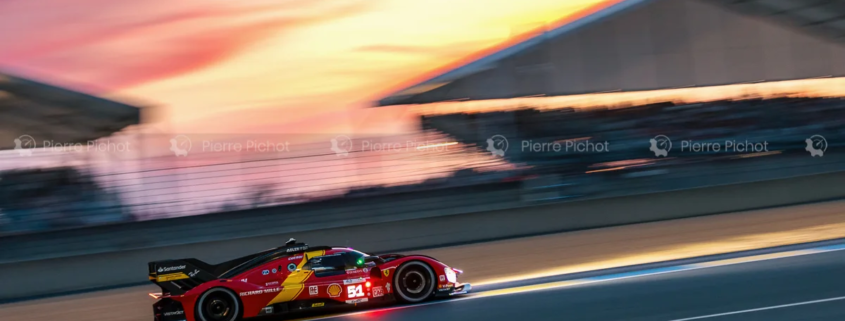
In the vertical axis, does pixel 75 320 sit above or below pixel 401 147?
below

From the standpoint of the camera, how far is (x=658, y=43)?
64.1ft

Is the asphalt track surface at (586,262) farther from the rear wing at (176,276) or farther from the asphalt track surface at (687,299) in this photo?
the rear wing at (176,276)

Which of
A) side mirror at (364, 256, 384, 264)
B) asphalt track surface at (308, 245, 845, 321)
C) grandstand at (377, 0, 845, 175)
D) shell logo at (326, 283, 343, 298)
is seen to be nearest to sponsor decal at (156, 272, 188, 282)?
shell logo at (326, 283, 343, 298)

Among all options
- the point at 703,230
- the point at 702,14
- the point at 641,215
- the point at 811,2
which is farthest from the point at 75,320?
the point at 811,2

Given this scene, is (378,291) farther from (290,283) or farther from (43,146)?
(43,146)

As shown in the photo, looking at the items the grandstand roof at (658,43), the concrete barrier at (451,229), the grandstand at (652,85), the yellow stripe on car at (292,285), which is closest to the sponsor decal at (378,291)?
the yellow stripe on car at (292,285)

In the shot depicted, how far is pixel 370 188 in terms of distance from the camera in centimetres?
1600

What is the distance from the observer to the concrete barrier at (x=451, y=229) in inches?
567

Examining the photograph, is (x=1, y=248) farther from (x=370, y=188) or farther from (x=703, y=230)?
(x=703, y=230)

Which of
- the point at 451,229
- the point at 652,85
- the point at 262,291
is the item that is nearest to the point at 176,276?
the point at 262,291

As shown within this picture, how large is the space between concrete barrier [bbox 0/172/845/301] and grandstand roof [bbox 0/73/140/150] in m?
2.37

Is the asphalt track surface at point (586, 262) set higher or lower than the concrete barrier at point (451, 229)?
lower

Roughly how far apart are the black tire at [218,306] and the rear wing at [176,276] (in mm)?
258

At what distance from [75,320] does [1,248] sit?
16.0 ft
